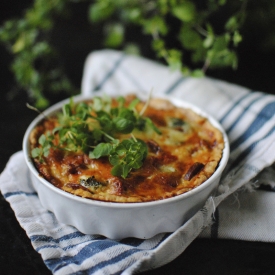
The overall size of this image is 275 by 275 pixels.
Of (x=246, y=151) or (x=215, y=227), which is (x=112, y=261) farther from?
(x=246, y=151)

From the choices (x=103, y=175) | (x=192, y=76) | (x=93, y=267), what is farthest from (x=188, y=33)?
(x=93, y=267)

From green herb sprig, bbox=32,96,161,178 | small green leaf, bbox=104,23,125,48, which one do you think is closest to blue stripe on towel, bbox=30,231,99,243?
green herb sprig, bbox=32,96,161,178

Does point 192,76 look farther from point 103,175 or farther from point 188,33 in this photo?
point 103,175

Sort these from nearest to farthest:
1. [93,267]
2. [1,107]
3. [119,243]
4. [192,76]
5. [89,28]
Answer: [93,267] < [119,243] < [192,76] < [1,107] < [89,28]

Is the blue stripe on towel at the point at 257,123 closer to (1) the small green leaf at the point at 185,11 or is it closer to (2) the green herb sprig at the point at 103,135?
(2) the green herb sprig at the point at 103,135

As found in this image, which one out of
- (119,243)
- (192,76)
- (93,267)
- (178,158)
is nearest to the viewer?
(93,267)

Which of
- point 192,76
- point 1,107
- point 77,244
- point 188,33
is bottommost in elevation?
point 77,244
